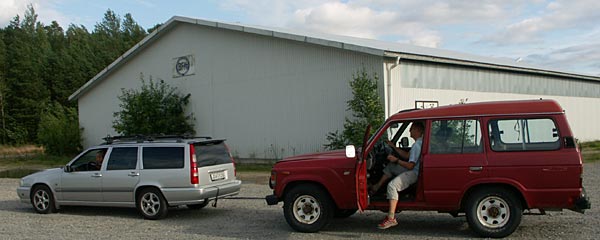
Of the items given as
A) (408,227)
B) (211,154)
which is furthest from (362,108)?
(408,227)

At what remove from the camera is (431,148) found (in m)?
8.20

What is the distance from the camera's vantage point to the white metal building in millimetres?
19766

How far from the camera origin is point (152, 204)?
1063 cm

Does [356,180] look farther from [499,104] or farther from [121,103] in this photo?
[121,103]

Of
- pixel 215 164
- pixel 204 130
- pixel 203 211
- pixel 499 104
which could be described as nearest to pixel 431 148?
pixel 499 104

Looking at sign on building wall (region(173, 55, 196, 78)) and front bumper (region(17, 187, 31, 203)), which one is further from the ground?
sign on building wall (region(173, 55, 196, 78))

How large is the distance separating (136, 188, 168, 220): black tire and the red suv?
3091 mm

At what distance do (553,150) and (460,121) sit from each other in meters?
1.30

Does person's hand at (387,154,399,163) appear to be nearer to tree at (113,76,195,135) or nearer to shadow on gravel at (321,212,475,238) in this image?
shadow on gravel at (321,212,475,238)

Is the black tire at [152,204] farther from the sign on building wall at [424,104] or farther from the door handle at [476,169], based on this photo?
the sign on building wall at [424,104]

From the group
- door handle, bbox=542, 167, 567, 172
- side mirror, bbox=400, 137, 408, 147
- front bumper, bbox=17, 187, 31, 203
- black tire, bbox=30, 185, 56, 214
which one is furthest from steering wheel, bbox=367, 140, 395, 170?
front bumper, bbox=17, 187, 31, 203

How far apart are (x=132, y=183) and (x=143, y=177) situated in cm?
28

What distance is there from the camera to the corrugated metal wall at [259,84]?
20391 millimetres

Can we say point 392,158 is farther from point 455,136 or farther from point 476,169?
point 476,169
